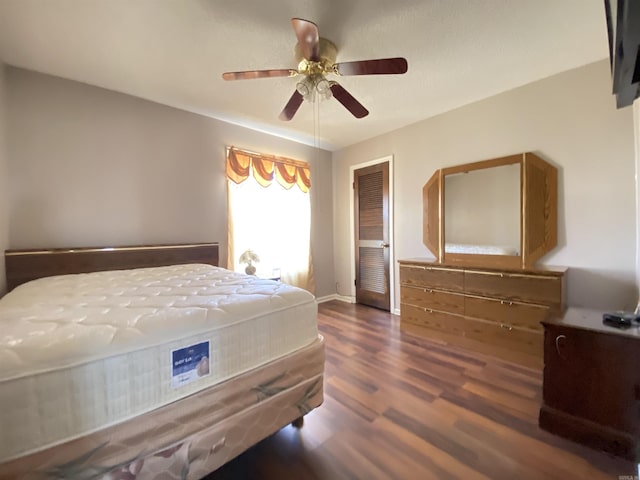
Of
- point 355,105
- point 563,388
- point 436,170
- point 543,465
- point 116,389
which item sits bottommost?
point 543,465

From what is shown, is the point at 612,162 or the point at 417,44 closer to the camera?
the point at 417,44

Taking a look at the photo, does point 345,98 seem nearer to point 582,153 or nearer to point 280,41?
point 280,41

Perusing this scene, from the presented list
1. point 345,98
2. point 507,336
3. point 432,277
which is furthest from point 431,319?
point 345,98

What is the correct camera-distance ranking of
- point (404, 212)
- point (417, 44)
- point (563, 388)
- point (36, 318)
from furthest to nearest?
point (404, 212), point (417, 44), point (563, 388), point (36, 318)

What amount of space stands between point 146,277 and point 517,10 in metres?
3.10

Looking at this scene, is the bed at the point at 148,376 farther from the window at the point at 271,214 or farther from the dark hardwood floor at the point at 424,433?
the window at the point at 271,214

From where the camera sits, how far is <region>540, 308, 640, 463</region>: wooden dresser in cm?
130

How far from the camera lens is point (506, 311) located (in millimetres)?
2295

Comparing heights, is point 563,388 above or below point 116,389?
below

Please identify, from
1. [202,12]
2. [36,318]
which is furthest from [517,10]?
[36,318]

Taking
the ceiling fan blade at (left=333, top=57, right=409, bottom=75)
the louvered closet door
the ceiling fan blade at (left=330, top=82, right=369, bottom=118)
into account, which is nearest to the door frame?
the louvered closet door

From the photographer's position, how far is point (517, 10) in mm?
1587

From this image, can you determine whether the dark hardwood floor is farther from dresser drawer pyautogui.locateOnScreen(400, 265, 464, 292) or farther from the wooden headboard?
the wooden headboard

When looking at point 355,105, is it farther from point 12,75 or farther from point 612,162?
point 12,75
